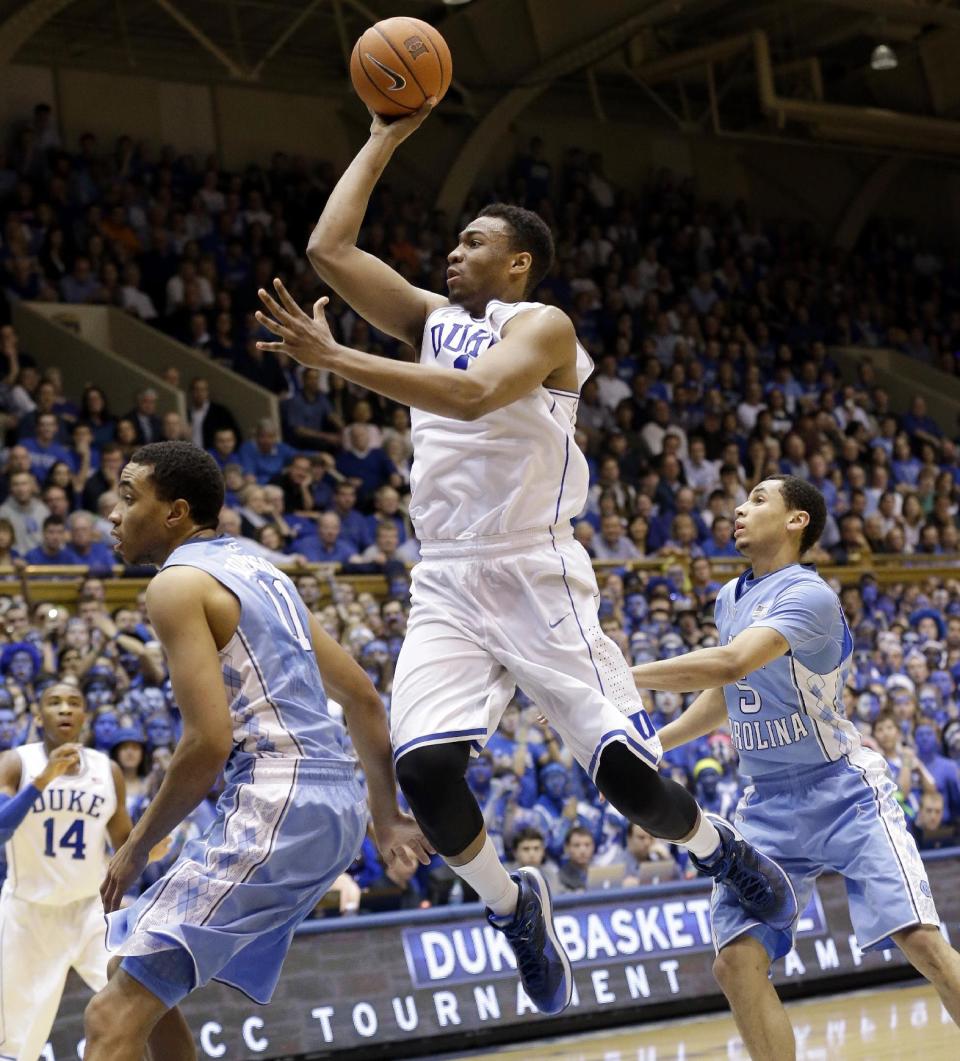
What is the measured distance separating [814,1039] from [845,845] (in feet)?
9.02

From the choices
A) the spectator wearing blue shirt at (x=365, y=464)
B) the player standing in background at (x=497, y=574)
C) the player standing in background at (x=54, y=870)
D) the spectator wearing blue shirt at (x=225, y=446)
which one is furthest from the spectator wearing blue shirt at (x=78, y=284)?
the player standing in background at (x=497, y=574)

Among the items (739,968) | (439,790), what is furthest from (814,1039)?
(439,790)

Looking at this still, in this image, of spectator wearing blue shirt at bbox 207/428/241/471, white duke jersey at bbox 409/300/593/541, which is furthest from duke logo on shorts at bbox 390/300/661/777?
spectator wearing blue shirt at bbox 207/428/241/471

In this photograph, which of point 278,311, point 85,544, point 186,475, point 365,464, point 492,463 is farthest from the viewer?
point 365,464

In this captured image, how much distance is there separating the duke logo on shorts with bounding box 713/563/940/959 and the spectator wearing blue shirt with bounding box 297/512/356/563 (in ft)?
21.0

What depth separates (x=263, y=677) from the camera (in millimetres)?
3732

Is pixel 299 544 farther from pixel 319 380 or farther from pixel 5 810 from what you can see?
pixel 5 810

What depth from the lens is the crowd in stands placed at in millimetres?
9055

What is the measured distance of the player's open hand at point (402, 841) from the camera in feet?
13.7

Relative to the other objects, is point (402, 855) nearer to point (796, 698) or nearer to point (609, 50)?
point (796, 698)

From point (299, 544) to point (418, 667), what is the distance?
7.22 metres

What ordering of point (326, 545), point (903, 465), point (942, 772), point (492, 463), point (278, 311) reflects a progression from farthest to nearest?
point (903, 465) < point (326, 545) < point (942, 772) < point (492, 463) < point (278, 311)

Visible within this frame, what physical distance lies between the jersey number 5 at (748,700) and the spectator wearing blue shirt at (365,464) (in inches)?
300

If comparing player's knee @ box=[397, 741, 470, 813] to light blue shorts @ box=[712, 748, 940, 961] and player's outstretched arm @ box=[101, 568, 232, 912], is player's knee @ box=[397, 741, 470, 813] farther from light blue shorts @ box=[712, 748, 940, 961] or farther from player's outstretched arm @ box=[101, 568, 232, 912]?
light blue shorts @ box=[712, 748, 940, 961]
